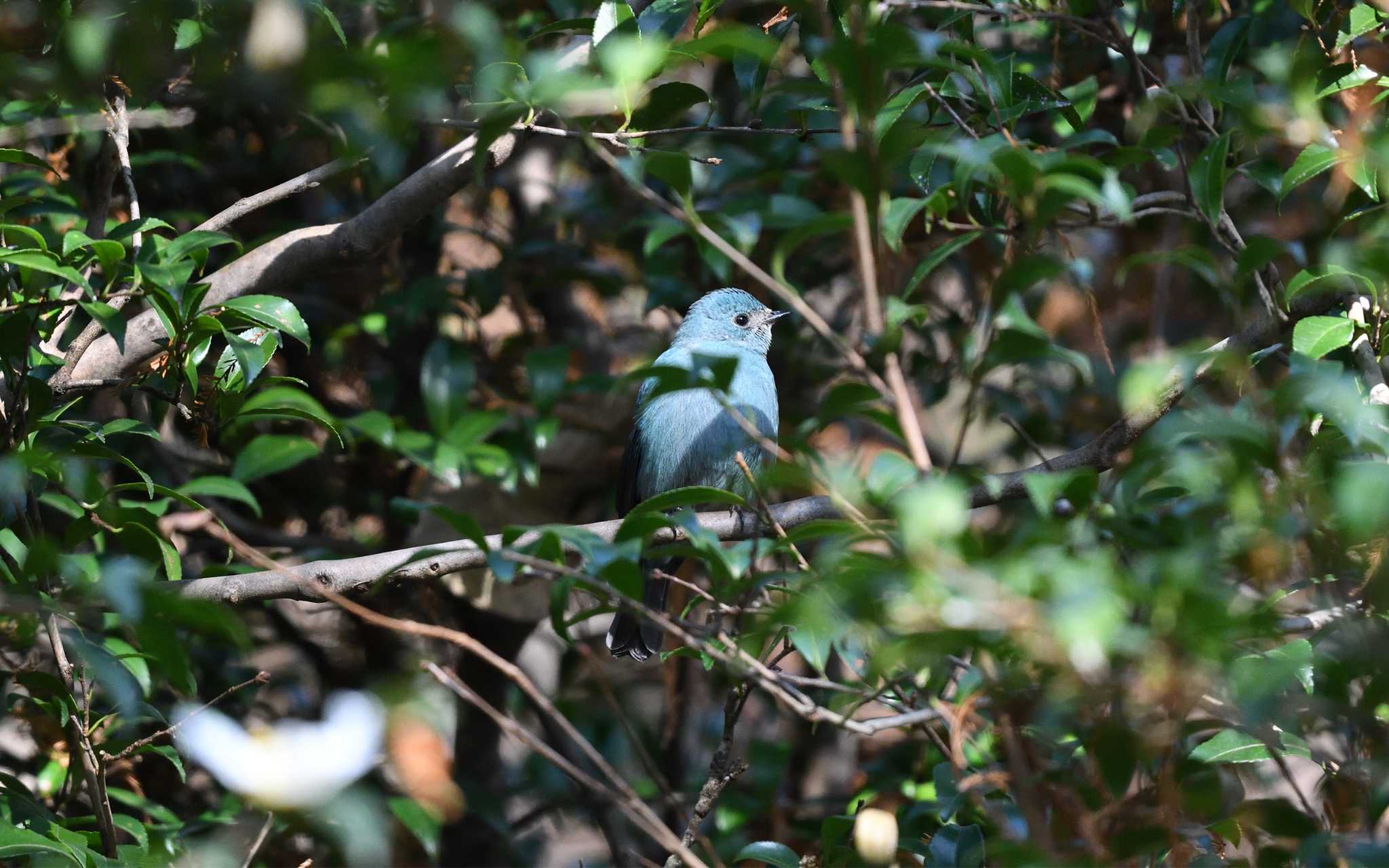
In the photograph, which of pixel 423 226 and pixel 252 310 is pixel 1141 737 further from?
pixel 423 226

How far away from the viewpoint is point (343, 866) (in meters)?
3.47

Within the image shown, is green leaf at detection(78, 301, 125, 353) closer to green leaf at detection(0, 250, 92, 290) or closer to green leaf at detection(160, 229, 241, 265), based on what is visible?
green leaf at detection(0, 250, 92, 290)

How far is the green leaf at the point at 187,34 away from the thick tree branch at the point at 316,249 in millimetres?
519

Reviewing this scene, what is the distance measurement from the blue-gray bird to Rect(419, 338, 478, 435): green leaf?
1.99ft

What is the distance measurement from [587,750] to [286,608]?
3.32m

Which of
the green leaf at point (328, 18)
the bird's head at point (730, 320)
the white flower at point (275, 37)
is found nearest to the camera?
→ the white flower at point (275, 37)

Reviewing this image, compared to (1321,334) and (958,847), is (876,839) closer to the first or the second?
(958,847)

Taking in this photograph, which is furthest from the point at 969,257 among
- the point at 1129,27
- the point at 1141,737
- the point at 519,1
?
the point at 1141,737

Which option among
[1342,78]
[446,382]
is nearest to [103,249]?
[446,382]

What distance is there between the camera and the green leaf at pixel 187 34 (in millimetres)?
3020

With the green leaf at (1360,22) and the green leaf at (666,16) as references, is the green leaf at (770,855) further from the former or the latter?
the green leaf at (1360,22)

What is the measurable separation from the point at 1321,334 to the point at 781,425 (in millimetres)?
2801

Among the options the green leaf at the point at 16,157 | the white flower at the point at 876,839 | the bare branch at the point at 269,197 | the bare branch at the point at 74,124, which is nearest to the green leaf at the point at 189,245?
the bare branch at the point at 269,197

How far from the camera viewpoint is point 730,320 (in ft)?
16.2
